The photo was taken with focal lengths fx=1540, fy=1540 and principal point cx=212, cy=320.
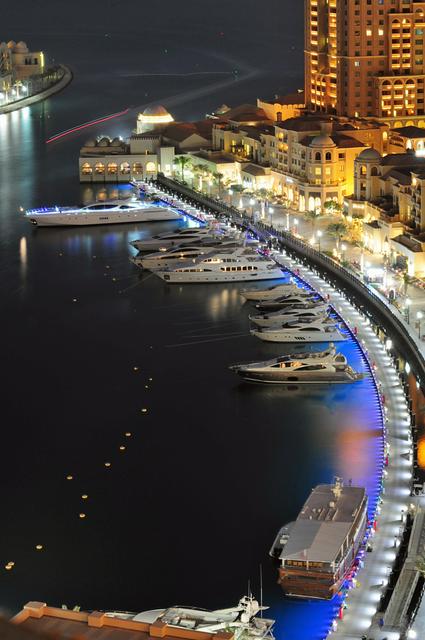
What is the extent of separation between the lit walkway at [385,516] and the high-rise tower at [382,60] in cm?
1373

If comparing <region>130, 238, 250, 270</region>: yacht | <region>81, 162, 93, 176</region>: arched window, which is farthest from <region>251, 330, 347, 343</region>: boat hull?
<region>81, 162, 93, 176</region>: arched window

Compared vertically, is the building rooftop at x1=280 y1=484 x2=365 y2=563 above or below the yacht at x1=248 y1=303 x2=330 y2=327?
above

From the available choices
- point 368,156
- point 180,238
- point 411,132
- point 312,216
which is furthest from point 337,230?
point 411,132

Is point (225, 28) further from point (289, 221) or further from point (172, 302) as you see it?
point (172, 302)

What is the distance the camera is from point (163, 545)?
12633 millimetres

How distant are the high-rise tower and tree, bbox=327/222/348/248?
25.4ft

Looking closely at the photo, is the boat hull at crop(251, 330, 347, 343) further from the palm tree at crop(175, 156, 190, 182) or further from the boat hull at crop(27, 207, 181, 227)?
the palm tree at crop(175, 156, 190, 182)

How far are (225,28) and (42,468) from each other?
221 ft

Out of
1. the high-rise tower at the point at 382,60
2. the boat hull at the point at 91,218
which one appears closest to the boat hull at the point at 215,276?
the boat hull at the point at 91,218

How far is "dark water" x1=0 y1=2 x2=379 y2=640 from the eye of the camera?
12109 millimetres

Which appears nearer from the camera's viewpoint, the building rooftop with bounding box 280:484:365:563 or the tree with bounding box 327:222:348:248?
the building rooftop with bounding box 280:484:365:563

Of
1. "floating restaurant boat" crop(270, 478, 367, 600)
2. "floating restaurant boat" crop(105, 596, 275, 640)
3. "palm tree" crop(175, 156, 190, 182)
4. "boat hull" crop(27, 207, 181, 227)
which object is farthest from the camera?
"palm tree" crop(175, 156, 190, 182)

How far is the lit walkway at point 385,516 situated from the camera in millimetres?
11070

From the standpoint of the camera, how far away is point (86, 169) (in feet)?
103
